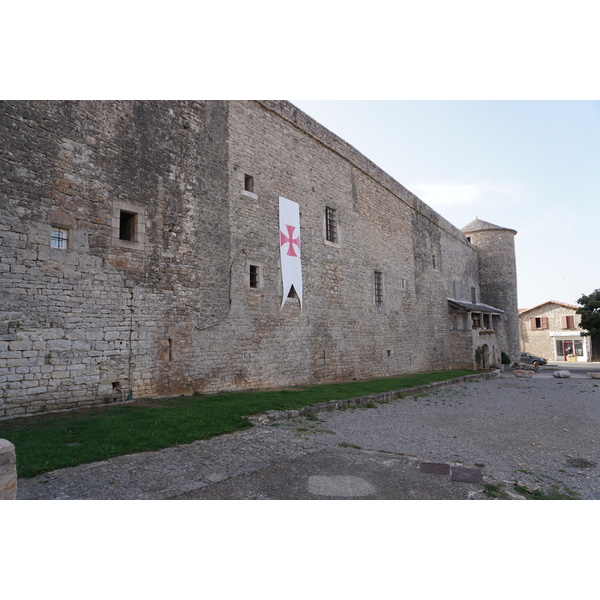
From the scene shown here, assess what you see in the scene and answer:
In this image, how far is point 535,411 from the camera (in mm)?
9273

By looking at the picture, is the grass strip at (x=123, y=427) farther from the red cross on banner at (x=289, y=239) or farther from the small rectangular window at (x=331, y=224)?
the small rectangular window at (x=331, y=224)

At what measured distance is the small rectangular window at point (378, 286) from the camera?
16991 mm

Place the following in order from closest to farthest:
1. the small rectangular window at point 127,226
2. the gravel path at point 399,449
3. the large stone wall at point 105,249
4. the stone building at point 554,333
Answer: the gravel path at point 399,449 → the large stone wall at point 105,249 → the small rectangular window at point 127,226 → the stone building at point 554,333

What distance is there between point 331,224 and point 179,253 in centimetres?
678

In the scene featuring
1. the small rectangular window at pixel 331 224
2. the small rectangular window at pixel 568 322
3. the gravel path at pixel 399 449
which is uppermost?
the small rectangular window at pixel 331 224

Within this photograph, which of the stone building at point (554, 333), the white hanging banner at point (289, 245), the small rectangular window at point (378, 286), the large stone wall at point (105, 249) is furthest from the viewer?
the stone building at point (554, 333)

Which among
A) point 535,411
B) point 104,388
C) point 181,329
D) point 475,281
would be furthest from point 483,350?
point 104,388

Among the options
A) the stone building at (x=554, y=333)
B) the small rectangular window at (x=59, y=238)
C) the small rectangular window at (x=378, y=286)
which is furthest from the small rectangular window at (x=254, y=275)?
the stone building at (x=554, y=333)

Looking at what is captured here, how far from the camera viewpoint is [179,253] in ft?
30.9

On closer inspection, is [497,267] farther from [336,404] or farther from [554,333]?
[336,404]

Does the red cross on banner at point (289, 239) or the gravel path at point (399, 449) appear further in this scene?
the red cross on banner at point (289, 239)

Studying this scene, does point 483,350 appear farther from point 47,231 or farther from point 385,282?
point 47,231

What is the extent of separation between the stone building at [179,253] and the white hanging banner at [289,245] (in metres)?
0.10

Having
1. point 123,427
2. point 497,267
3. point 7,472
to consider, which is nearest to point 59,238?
point 123,427
